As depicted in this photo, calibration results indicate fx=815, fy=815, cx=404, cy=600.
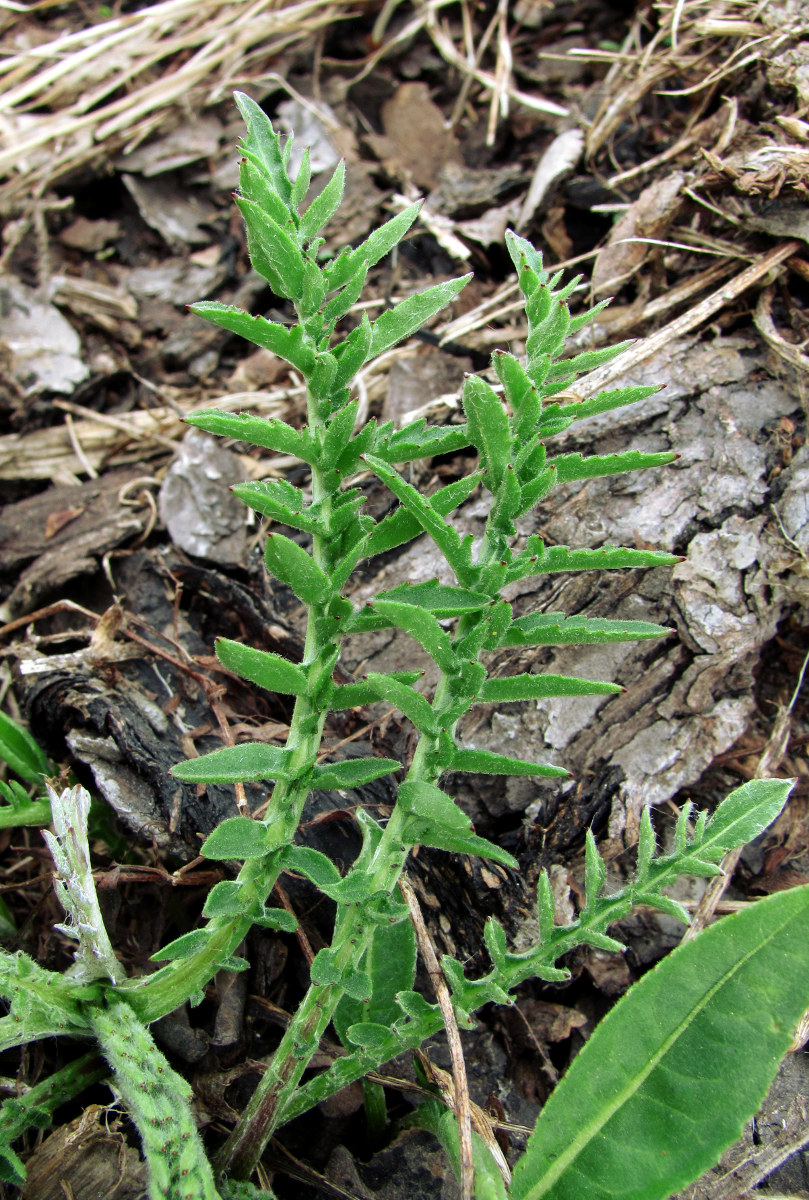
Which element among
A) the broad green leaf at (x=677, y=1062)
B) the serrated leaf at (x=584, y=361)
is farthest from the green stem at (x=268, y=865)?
the broad green leaf at (x=677, y=1062)

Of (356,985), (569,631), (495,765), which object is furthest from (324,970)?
(569,631)

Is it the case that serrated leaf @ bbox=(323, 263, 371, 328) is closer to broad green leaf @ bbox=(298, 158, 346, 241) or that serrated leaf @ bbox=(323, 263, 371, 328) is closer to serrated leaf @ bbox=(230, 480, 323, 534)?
broad green leaf @ bbox=(298, 158, 346, 241)

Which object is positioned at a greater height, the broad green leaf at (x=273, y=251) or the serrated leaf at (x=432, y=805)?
the broad green leaf at (x=273, y=251)

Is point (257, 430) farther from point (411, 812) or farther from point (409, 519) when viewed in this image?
point (411, 812)


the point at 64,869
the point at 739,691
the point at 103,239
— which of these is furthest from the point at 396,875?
the point at 103,239

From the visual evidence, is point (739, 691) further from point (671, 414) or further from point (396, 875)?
point (396, 875)

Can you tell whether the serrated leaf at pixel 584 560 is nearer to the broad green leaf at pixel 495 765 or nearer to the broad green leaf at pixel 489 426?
the broad green leaf at pixel 489 426
